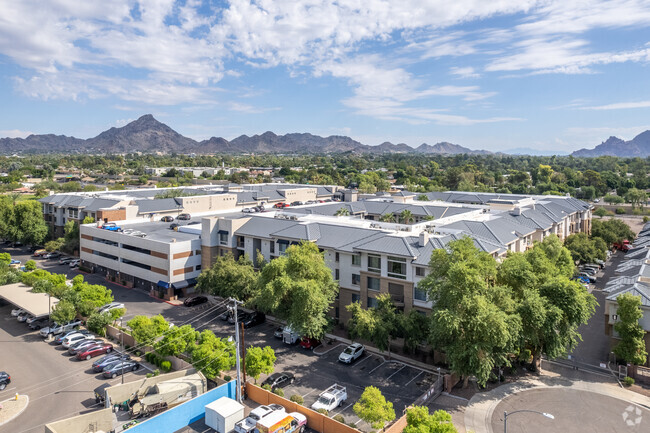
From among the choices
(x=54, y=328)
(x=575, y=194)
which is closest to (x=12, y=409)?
(x=54, y=328)

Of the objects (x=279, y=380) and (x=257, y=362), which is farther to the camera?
(x=279, y=380)

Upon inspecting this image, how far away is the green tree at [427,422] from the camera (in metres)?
21.7

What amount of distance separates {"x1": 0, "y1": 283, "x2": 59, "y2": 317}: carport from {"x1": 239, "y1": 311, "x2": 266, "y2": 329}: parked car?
19974 millimetres

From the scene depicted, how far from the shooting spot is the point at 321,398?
31.6 m

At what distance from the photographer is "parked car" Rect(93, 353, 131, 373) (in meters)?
36.9

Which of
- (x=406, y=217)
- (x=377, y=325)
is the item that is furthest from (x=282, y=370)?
(x=406, y=217)

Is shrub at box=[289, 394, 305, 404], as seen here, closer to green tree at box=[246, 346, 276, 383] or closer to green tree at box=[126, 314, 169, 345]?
green tree at box=[246, 346, 276, 383]

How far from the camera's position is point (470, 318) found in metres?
31.3

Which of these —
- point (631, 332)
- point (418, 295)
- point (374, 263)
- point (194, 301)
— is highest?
Answer: point (374, 263)

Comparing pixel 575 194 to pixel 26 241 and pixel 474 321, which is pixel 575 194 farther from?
pixel 26 241

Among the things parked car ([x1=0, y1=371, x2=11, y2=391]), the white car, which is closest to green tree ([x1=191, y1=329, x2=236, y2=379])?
parked car ([x1=0, y1=371, x2=11, y2=391])

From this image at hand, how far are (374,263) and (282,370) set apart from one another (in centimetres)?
1408

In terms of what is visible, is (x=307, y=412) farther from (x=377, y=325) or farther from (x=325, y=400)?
(x=377, y=325)

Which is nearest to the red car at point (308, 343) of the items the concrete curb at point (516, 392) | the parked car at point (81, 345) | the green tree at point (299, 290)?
the green tree at point (299, 290)
